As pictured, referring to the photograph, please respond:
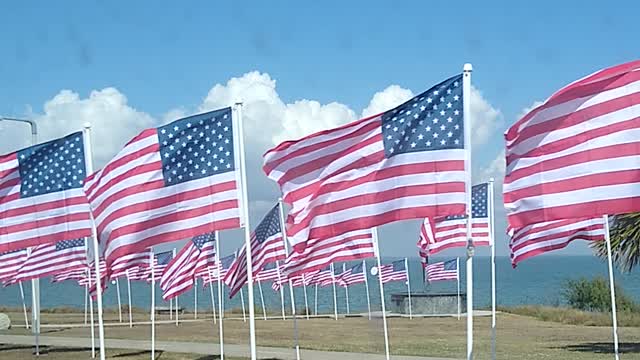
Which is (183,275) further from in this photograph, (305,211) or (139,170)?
(305,211)

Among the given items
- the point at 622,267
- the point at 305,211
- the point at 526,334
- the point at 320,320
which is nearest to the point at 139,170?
the point at 305,211

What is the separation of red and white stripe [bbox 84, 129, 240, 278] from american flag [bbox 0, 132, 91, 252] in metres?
4.42

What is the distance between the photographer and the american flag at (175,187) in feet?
52.0

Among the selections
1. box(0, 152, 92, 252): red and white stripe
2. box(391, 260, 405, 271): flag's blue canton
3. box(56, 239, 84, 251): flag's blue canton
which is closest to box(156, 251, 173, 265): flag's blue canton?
box(391, 260, 405, 271): flag's blue canton

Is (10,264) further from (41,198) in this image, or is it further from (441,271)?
(441,271)

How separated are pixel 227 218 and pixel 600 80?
567 cm

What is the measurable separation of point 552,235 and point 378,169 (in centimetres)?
461

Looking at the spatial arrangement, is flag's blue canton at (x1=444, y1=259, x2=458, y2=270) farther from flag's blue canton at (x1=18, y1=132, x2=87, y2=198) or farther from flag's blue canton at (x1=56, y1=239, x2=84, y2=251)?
flag's blue canton at (x1=18, y1=132, x2=87, y2=198)

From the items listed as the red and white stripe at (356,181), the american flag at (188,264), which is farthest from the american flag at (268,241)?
the red and white stripe at (356,181)

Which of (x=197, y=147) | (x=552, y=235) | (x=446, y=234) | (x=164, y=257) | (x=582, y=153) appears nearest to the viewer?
(x=582, y=153)

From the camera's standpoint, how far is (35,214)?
2109cm

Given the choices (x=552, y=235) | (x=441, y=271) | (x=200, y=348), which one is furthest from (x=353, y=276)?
(x=552, y=235)

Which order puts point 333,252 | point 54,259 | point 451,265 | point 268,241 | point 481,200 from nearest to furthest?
point 333,252, point 268,241, point 481,200, point 54,259, point 451,265

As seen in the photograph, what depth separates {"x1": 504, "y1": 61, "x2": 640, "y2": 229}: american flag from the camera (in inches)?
502
